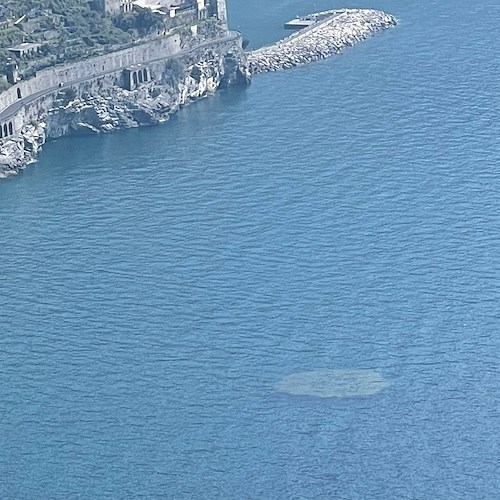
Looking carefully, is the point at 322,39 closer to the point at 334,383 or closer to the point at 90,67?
the point at 90,67

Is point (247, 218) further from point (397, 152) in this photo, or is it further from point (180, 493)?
point (180, 493)

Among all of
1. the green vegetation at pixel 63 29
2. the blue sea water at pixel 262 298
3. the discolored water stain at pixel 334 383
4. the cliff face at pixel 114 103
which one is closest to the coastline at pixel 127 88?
the cliff face at pixel 114 103

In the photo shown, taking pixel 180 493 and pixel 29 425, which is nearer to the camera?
pixel 180 493

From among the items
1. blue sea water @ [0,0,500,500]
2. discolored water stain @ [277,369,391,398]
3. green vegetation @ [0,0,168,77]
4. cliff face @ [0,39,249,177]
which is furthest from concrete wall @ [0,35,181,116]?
discolored water stain @ [277,369,391,398]

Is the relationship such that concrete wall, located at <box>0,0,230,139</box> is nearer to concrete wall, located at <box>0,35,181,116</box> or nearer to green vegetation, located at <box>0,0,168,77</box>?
concrete wall, located at <box>0,35,181,116</box>

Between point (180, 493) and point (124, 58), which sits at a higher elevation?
point (124, 58)

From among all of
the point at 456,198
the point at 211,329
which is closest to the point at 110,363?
the point at 211,329

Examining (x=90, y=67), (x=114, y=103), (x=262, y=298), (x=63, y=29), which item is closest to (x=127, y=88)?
(x=114, y=103)
